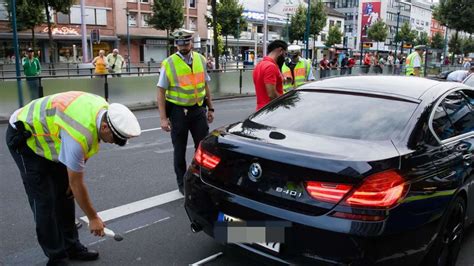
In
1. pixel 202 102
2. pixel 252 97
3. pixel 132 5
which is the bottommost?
pixel 252 97

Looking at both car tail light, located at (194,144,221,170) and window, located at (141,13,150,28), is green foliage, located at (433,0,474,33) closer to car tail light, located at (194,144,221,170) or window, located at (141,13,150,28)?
window, located at (141,13,150,28)

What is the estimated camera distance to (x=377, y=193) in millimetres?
2500

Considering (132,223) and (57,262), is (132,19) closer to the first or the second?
(132,223)

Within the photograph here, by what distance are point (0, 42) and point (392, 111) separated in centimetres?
4581

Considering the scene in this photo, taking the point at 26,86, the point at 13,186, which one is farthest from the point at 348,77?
the point at 26,86

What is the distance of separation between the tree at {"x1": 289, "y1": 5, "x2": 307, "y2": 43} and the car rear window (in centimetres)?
5507

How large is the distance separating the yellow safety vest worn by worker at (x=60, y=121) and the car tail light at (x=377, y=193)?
1.52 meters

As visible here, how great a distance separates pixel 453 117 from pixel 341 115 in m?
0.97

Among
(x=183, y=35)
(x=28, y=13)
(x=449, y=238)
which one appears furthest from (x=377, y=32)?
(x=449, y=238)

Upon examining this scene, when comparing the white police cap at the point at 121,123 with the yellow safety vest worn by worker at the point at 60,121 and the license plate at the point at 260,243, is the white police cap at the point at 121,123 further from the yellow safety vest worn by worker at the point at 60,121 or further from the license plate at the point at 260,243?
the license plate at the point at 260,243

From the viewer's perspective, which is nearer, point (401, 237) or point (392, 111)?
point (401, 237)

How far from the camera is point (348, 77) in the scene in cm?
405

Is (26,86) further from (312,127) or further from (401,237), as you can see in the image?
(401,237)

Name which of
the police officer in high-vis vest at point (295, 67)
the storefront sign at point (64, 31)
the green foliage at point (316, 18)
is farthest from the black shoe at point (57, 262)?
the green foliage at point (316, 18)
